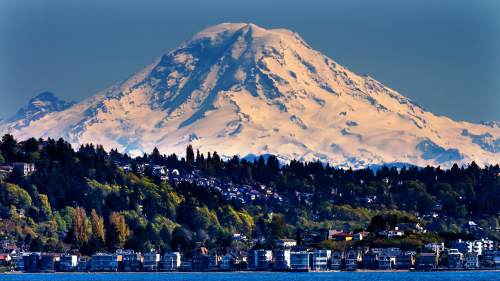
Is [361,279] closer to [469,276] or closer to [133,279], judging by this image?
[469,276]

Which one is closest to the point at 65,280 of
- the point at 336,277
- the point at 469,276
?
the point at 336,277

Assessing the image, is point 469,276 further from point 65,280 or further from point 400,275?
point 65,280

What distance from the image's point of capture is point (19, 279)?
632ft

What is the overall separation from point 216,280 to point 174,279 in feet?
23.6

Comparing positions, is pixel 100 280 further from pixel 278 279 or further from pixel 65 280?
pixel 278 279

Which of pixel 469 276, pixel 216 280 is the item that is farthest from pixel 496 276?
pixel 216 280

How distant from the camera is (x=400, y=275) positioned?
195 m

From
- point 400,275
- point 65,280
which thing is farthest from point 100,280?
point 400,275

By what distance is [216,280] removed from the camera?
189125 millimetres

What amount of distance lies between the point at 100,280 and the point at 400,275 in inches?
1235

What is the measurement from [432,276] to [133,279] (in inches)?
1216

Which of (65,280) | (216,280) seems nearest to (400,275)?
(216,280)

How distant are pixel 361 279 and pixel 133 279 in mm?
25073

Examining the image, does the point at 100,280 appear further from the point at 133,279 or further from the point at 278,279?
the point at 278,279
